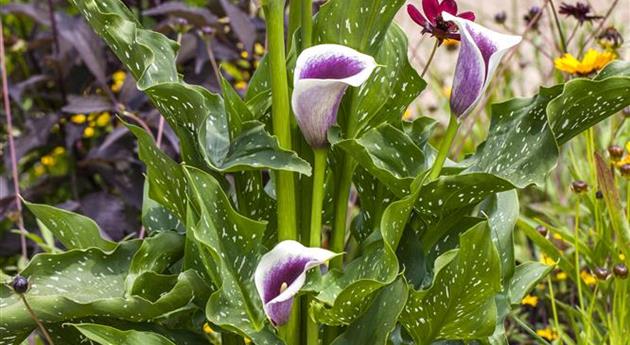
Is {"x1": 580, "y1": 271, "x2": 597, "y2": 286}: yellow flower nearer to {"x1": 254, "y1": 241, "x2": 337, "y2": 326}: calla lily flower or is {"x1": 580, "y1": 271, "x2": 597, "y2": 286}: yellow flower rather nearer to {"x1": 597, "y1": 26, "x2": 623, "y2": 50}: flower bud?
{"x1": 597, "y1": 26, "x2": 623, "y2": 50}: flower bud

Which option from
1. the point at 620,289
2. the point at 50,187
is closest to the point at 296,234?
the point at 620,289

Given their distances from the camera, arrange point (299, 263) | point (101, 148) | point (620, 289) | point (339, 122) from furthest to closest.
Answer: point (101, 148) → point (620, 289) → point (339, 122) → point (299, 263)

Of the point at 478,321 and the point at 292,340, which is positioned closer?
the point at 478,321

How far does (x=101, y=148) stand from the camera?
247 cm

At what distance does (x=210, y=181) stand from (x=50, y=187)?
1.20 metres

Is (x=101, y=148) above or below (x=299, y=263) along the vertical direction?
below

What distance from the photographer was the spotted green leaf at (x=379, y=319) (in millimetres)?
1483

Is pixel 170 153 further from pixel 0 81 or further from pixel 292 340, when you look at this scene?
pixel 292 340

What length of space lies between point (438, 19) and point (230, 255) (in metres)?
0.44

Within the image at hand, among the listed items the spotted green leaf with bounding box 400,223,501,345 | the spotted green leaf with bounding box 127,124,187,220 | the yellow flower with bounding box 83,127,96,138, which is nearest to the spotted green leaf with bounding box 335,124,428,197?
the spotted green leaf with bounding box 400,223,501,345

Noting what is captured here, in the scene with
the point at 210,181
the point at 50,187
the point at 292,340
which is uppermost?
the point at 210,181

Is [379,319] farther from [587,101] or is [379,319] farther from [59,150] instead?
[59,150]

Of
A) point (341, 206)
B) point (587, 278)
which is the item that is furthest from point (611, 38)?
point (341, 206)

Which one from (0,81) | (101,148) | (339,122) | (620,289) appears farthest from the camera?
(0,81)
